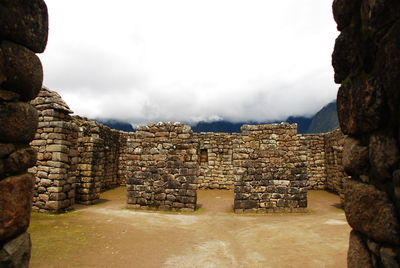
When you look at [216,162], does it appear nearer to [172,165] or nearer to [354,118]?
[172,165]

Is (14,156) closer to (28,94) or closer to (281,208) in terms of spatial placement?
(28,94)

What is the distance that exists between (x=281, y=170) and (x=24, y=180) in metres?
9.69

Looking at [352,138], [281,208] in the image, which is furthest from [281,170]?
[352,138]

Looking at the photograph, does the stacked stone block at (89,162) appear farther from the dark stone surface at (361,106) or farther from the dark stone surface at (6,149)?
the dark stone surface at (361,106)

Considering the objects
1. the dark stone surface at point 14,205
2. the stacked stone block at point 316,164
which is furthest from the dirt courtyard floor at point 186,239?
the stacked stone block at point 316,164

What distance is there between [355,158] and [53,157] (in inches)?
400

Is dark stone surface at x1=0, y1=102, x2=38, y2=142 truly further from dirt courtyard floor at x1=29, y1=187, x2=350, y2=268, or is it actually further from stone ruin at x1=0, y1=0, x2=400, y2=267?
dirt courtyard floor at x1=29, y1=187, x2=350, y2=268

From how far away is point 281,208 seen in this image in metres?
10.4

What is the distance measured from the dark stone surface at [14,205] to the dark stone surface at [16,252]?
7 cm

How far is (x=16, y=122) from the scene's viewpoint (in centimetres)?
236

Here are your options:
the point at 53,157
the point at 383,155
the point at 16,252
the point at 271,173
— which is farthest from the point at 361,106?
the point at 53,157

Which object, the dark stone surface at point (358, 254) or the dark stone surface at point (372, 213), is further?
the dark stone surface at point (358, 254)

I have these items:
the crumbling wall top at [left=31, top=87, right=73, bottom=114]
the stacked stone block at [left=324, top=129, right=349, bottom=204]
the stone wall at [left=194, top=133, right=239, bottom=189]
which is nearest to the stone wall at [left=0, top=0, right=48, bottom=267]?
the crumbling wall top at [left=31, top=87, right=73, bottom=114]

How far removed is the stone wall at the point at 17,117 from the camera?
2.22m
